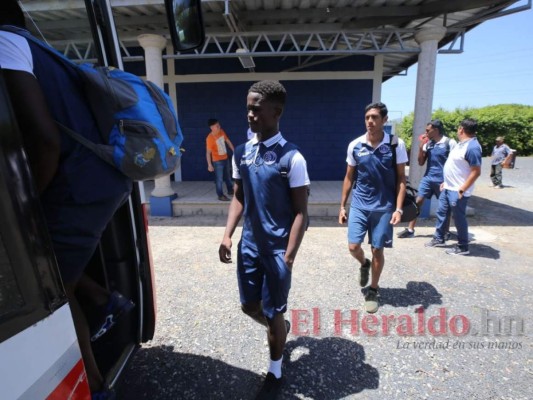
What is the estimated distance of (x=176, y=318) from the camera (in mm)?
3209

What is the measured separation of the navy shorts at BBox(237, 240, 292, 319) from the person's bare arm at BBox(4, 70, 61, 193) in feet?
4.20

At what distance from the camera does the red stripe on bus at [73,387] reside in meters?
0.95

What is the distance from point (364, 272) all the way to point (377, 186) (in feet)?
3.35

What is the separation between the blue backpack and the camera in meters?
1.36

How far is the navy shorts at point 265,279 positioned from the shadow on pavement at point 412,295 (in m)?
1.82

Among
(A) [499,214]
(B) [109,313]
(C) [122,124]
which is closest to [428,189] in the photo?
(A) [499,214]

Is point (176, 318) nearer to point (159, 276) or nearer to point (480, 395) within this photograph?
point (159, 276)

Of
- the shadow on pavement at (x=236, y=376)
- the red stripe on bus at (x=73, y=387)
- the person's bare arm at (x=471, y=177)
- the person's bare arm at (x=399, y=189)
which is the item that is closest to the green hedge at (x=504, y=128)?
the person's bare arm at (x=471, y=177)

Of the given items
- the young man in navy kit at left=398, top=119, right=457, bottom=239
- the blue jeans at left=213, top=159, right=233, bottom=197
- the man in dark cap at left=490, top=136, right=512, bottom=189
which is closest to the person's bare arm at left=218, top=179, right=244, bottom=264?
the young man in navy kit at left=398, top=119, right=457, bottom=239

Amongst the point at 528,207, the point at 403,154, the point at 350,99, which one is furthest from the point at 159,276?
the point at 528,207

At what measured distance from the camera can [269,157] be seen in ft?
6.83

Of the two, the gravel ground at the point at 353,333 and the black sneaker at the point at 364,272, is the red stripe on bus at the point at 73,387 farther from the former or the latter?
the black sneaker at the point at 364,272

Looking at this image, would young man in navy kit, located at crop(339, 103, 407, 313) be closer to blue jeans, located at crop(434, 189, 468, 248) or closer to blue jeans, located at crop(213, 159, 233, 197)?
blue jeans, located at crop(434, 189, 468, 248)

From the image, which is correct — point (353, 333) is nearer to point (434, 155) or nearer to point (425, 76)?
point (434, 155)
